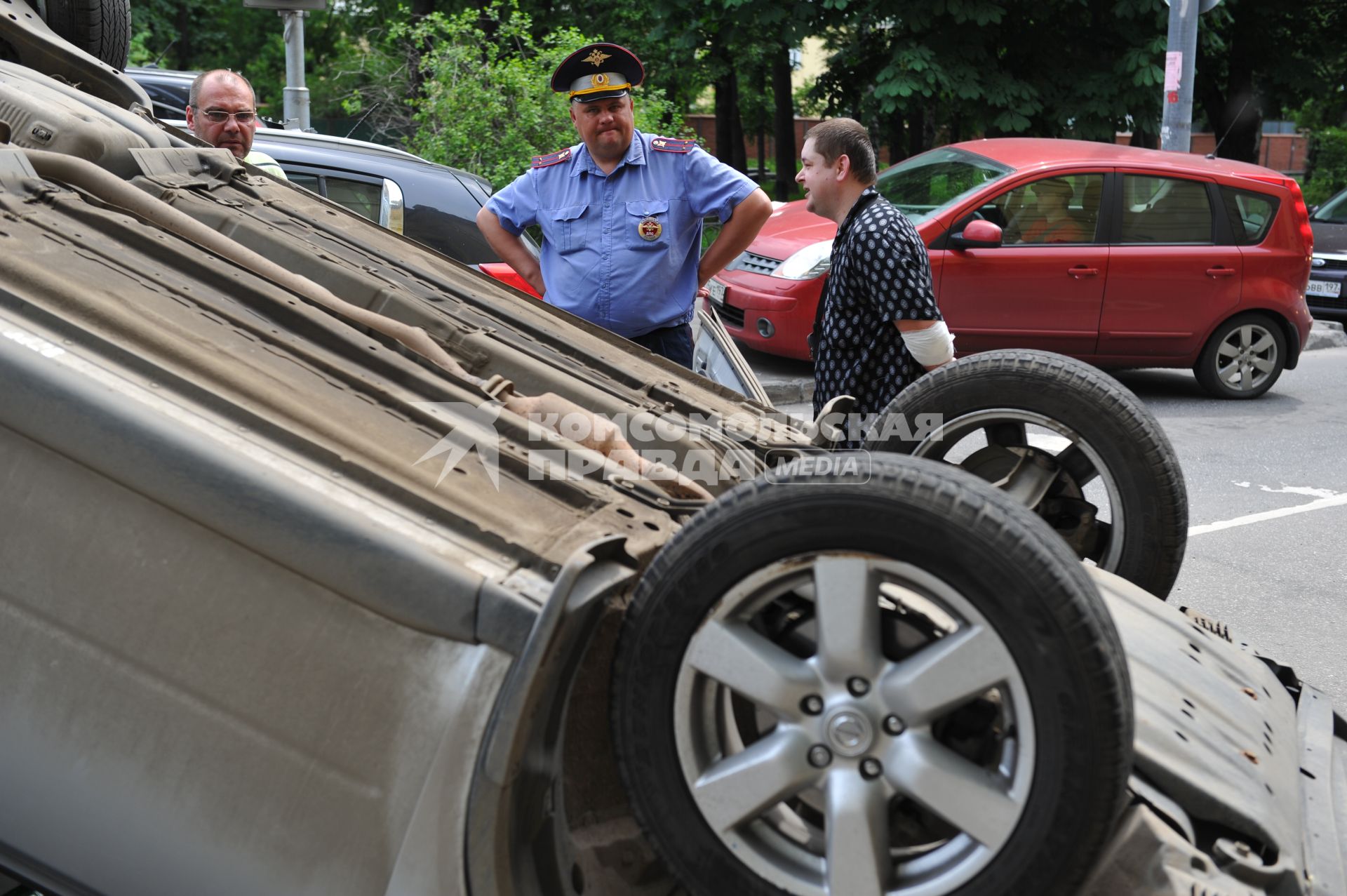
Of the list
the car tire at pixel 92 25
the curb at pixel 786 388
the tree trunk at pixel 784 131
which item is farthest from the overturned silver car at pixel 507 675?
the tree trunk at pixel 784 131

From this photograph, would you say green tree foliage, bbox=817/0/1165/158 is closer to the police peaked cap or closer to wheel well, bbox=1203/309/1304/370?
wheel well, bbox=1203/309/1304/370

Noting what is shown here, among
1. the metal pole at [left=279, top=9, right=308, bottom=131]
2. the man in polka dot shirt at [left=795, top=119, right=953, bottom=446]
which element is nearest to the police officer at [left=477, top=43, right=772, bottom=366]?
the man in polka dot shirt at [left=795, top=119, right=953, bottom=446]

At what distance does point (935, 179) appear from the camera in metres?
10.1

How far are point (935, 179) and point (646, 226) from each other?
5.93m

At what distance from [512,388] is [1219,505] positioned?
5.16 m

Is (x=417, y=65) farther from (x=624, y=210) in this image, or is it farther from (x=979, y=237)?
(x=624, y=210)

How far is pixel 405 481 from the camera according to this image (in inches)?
85.0

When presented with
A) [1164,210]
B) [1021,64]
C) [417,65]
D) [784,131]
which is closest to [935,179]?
[1164,210]

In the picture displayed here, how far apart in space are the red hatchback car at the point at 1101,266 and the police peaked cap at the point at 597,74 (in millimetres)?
4651

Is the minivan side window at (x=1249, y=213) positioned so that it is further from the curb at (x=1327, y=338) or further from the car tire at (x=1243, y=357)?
the curb at (x=1327, y=338)

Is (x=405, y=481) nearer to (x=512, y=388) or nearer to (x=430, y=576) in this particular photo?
(x=430, y=576)

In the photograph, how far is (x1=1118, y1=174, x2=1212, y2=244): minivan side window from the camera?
9469 mm

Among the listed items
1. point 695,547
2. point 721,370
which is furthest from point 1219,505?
point 695,547

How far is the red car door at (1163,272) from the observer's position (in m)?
9.43
